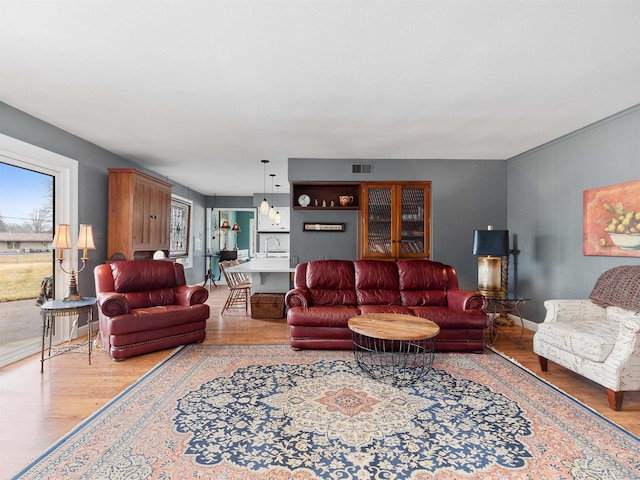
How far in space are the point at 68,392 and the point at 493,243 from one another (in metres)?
4.88

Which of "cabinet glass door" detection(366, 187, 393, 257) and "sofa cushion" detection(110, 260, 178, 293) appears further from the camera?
"cabinet glass door" detection(366, 187, 393, 257)

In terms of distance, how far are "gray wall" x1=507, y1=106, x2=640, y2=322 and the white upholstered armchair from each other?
0.66m

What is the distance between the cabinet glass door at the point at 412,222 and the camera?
210 inches

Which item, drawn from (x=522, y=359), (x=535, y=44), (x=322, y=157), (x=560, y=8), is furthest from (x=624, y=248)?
(x=322, y=157)

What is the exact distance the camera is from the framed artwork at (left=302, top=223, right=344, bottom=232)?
5449 mm

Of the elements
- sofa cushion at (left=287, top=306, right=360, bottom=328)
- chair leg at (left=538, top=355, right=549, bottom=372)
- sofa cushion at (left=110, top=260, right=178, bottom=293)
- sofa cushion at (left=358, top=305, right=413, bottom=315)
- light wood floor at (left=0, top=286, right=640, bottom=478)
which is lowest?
light wood floor at (left=0, top=286, right=640, bottom=478)

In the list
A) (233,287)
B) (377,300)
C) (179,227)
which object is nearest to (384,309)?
(377,300)

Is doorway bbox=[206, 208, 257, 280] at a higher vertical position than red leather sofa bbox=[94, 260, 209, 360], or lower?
higher

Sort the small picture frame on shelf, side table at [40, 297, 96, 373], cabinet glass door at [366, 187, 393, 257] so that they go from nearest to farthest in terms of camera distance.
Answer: side table at [40, 297, 96, 373] → cabinet glass door at [366, 187, 393, 257] → the small picture frame on shelf

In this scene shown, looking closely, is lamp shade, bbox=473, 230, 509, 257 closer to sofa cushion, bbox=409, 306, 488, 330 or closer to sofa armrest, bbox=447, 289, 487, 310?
sofa armrest, bbox=447, 289, 487, 310

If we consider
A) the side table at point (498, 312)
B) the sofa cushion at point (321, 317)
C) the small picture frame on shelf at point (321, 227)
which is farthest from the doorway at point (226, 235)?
the side table at point (498, 312)

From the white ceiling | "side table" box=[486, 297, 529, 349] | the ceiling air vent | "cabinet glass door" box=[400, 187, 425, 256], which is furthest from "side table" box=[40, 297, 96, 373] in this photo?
"side table" box=[486, 297, 529, 349]

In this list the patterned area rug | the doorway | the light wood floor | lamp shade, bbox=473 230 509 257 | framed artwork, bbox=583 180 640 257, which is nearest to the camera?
the patterned area rug

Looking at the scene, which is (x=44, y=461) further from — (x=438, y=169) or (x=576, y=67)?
(x=438, y=169)
